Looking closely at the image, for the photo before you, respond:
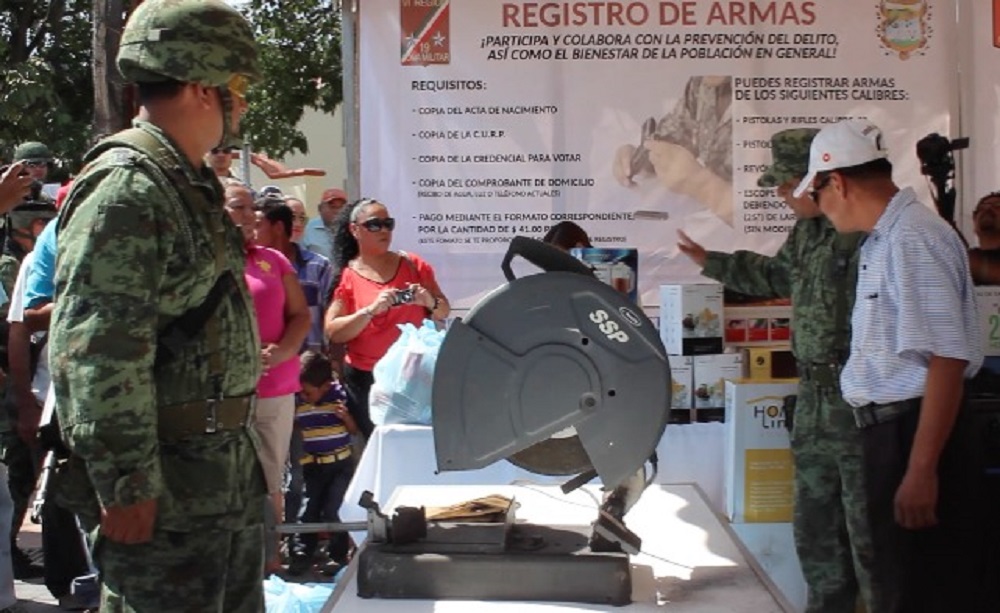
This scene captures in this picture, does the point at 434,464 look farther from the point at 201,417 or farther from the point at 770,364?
the point at 201,417

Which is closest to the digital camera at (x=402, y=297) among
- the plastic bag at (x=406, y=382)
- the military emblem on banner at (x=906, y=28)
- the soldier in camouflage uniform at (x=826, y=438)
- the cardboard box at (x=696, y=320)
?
the plastic bag at (x=406, y=382)

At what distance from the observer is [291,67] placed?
516 inches

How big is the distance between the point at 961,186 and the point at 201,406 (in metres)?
4.53

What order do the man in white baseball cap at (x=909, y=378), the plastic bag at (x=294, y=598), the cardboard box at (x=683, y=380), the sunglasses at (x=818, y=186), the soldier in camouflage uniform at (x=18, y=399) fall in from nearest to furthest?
the man in white baseball cap at (x=909, y=378)
the sunglasses at (x=818, y=186)
the plastic bag at (x=294, y=598)
the cardboard box at (x=683, y=380)
the soldier in camouflage uniform at (x=18, y=399)

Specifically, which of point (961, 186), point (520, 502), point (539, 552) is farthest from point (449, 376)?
point (961, 186)

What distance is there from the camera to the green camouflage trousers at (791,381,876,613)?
3.59 meters

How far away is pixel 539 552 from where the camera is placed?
89.2 inches

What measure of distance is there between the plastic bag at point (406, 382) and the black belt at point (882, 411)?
1.70 metres

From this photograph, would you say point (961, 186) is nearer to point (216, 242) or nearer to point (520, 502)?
point (520, 502)

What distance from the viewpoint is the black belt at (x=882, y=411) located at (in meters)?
3.07

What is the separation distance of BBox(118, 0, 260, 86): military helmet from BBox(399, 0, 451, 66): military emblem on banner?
10.9 feet

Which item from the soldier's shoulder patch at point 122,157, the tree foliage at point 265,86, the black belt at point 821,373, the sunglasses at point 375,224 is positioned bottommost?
the black belt at point 821,373

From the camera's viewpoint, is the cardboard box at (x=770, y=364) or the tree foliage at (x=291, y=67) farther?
the tree foliage at (x=291, y=67)

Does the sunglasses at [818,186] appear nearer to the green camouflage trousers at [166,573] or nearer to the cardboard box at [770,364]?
the cardboard box at [770,364]
